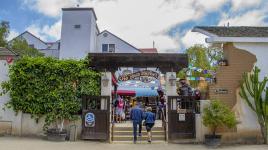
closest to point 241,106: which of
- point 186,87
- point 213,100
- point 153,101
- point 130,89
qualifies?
point 213,100

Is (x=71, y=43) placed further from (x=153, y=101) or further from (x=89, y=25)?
(x=153, y=101)

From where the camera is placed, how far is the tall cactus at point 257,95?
1369 centimetres

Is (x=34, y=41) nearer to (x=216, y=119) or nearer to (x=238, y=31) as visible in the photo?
(x=238, y=31)

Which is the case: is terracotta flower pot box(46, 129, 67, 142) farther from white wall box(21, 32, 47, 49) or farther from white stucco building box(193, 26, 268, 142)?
white wall box(21, 32, 47, 49)

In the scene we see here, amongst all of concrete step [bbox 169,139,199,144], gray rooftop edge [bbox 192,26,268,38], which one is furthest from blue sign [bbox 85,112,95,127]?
gray rooftop edge [bbox 192,26,268,38]

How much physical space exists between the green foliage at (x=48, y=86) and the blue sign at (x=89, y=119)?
2.08 ft

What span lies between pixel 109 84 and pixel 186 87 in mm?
3946

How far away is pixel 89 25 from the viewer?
33.1 metres

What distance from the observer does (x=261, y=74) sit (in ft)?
47.0

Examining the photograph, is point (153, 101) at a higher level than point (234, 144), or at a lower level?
higher

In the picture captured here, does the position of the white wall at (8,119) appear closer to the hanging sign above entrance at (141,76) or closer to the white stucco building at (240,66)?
the hanging sign above entrance at (141,76)

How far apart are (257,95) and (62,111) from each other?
8.61 meters

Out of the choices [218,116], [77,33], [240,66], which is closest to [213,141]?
[218,116]

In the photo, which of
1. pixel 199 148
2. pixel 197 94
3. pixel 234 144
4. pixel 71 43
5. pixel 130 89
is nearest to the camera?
pixel 199 148
